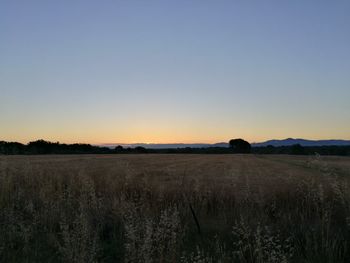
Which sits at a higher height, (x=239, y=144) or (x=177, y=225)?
(x=239, y=144)

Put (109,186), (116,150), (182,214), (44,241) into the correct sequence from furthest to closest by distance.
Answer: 1. (116,150)
2. (109,186)
3. (182,214)
4. (44,241)

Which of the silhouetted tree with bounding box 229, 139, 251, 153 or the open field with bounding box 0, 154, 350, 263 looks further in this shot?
the silhouetted tree with bounding box 229, 139, 251, 153

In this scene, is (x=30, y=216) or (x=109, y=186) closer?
(x=30, y=216)

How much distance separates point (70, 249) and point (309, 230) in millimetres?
4258

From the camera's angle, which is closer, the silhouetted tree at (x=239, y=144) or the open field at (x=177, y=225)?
the open field at (x=177, y=225)

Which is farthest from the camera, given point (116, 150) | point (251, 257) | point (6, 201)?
point (116, 150)

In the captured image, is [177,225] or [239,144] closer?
[177,225]

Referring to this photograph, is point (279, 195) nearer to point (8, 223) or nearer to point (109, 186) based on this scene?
point (109, 186)

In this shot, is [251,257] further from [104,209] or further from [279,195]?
[279,195]

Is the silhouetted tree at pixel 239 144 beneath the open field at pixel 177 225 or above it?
above

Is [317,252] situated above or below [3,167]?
below

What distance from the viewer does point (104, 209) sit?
389 inches

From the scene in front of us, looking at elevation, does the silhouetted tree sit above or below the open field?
above

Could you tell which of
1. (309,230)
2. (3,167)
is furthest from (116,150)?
(309,230)
